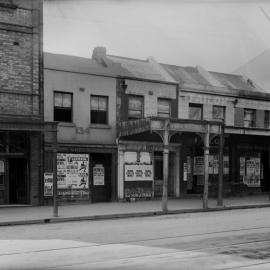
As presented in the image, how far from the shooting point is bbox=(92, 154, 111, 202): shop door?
65.5ft

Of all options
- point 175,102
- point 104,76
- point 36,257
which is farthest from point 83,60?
point 36,257

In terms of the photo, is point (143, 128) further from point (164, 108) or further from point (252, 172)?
point (252, 172)

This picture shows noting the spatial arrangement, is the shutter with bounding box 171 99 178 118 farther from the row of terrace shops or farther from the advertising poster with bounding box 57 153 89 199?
the advertising poster with bounding box 57 153 89 199

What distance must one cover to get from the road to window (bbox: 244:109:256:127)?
12.0m

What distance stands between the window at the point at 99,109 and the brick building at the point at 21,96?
8.28 feet

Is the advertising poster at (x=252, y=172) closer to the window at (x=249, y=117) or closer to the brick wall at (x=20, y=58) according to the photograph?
the window at (x=249, y=117)

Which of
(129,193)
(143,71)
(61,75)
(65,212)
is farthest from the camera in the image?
(143,71)

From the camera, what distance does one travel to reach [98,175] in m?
20.0

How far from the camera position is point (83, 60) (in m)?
20.9

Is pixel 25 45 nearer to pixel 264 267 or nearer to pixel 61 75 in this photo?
pixel 61 75

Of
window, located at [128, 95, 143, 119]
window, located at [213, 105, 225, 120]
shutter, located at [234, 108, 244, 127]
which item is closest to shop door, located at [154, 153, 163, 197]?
window, located at [128, 95, 143, 119]

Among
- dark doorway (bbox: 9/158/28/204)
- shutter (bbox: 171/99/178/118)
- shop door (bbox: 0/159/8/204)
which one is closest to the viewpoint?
shop door (bbox: 0/159/8/204)

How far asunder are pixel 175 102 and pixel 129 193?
4.58 metres

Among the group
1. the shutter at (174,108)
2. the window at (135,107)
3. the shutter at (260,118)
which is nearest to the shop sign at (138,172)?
the window at (135,107)
